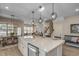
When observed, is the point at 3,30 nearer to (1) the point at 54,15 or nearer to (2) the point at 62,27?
(1) the point at 54,15

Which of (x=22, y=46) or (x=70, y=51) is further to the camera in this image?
(x=22, y=46)

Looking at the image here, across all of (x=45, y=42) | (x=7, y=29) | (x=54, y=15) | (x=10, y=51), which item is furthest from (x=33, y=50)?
(x=54, y=15)

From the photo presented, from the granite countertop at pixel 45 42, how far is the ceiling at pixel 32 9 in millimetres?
430

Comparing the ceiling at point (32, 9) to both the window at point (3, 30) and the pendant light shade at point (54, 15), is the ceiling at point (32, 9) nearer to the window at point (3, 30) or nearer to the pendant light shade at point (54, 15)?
the pendant light shade at point (54, 15)

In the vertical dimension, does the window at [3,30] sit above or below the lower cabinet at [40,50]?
above

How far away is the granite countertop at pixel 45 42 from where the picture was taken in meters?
1.68

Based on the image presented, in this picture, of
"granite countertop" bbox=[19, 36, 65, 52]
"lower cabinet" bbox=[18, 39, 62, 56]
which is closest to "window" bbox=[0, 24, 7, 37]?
"lower cabinet" bbox=[18, 39, 62, 56]

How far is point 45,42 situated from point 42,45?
4.6 inches

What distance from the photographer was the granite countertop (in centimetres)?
168

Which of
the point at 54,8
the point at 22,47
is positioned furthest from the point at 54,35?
the point at 22,47

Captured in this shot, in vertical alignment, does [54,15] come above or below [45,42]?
above

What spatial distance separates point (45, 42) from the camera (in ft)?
6.03

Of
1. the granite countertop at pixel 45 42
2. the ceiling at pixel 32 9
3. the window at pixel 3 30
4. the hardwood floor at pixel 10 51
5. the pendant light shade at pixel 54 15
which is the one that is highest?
the ceiling at pixel 32 9

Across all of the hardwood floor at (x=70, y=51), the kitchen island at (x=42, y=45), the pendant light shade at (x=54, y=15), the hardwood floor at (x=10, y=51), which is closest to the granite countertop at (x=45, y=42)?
the kitchen island at (x=42, y=45)
